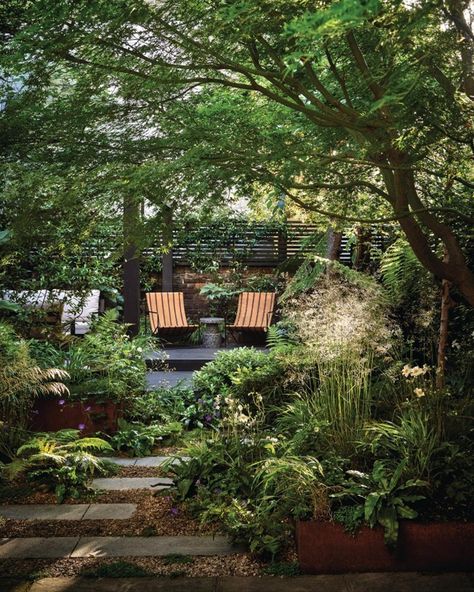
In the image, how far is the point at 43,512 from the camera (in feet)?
13.2

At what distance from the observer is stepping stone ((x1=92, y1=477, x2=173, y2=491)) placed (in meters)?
4.43

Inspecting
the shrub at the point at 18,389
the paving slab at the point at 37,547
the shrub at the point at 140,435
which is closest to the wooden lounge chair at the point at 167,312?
the shrub at the point at 140,435

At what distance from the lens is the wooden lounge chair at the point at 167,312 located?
10.4 metres

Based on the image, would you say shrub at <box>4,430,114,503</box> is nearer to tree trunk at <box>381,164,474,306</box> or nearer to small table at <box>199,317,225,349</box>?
tree trunk at <box>381,164,474,306</box>

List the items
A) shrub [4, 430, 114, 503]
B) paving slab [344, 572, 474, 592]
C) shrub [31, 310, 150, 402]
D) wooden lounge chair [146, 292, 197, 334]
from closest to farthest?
paving slab [344, 572, 474, 592] < shrub [4, 430, 114, 503] < shrub [31, 310, 150, 402] < wooden lounge chair [146, 292, 197, 334]

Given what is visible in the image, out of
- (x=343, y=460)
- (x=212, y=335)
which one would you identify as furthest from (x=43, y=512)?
(x=212, y=335)

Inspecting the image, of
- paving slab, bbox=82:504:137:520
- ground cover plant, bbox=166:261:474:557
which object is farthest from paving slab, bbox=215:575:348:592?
paving slab, bbox=82:504:137:520

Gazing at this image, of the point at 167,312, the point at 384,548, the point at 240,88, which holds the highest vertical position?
the point at 240,88

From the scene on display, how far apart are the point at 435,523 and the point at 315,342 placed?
1.49 m

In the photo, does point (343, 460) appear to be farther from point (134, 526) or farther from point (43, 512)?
point (43, 512)

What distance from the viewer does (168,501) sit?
4.15 meters

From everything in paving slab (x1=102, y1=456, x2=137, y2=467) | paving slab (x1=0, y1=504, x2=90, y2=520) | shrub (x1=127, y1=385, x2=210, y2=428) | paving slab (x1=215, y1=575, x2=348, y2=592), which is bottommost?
paving slab (x1=215, y1=575, x2=348, y2=592)

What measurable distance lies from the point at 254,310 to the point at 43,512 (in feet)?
23.4

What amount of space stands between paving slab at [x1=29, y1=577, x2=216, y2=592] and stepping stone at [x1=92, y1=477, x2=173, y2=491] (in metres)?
1.15
